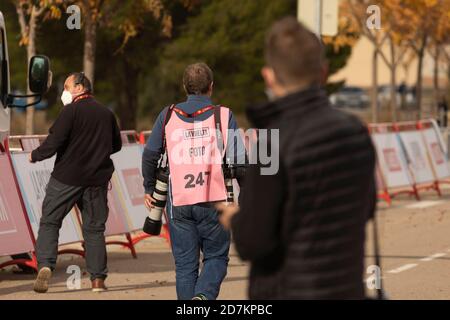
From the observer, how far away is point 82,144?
424 inches

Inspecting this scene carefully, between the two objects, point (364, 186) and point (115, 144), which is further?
point (115, 144)

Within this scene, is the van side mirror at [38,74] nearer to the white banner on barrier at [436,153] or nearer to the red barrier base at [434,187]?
the white banner on barrier at [436,153]

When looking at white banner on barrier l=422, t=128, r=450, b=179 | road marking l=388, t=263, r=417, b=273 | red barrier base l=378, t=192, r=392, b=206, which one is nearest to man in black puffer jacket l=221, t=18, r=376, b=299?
road marking l=388, t=263, r=417, b=273

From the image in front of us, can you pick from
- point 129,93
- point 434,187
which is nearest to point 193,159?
point 434,187

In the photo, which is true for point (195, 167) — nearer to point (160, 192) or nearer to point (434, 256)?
point (160, 192)

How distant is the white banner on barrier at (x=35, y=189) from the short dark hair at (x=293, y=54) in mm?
7731

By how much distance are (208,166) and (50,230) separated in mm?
2481

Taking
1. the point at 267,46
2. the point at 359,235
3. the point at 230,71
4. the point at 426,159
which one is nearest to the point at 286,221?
the point at 359,235

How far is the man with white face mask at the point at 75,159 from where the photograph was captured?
10.7 m

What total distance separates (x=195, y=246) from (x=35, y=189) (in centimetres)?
401

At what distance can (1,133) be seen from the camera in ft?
40.4

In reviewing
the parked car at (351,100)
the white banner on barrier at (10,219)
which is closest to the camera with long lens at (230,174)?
the white banner on barrier at (10,219)

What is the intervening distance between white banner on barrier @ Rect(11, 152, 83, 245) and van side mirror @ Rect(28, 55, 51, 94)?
84cm

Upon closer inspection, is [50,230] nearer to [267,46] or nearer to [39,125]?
[267,46]
